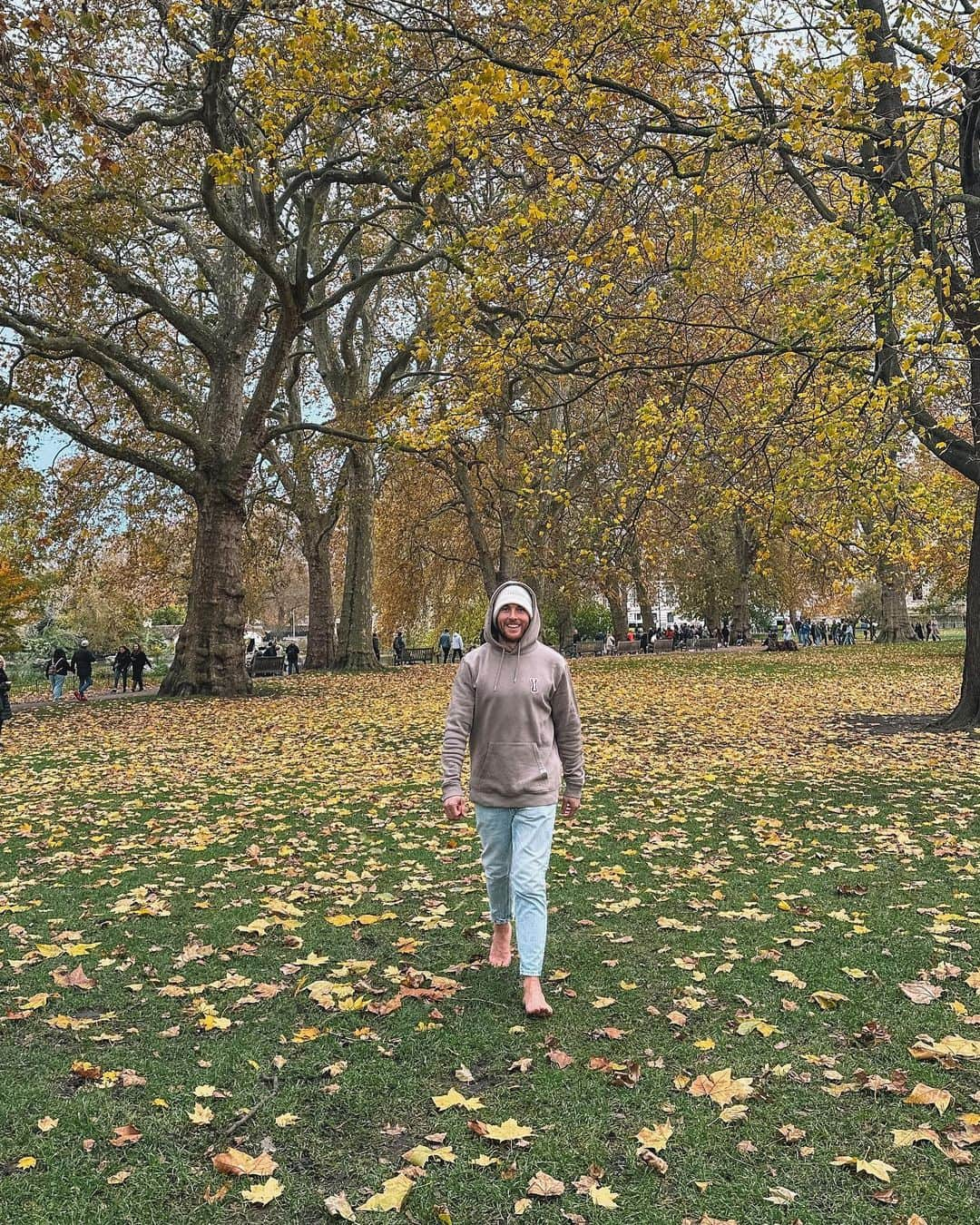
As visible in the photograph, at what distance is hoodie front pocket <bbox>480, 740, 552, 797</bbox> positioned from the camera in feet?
14.3

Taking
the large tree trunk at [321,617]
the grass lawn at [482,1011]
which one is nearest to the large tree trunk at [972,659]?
the grass lawn at [482,1011]

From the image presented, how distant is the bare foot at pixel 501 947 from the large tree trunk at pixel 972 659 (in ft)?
34.1

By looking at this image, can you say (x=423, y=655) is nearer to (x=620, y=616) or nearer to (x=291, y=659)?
(x=620, y=616)

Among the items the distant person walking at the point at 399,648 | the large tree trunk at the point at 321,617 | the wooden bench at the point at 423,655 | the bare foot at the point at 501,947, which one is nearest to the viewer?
the bare foot at the point at 501,947

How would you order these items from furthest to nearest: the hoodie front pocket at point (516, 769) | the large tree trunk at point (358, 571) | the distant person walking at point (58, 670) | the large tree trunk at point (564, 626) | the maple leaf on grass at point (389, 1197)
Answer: the large tree trunk at point (564, 626)
the large tree trunk at point (358, 571)
the distant person walking at point (58, 670)
the hoodie front pocket at point (516, 769)
the maple leaf on grass at point (389, 1197)

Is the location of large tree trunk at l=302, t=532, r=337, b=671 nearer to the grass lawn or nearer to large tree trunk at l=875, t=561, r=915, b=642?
the grass lawn

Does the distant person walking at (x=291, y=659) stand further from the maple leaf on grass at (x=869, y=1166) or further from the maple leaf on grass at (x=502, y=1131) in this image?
the maple leaf on grass at (x=869, y=1166)

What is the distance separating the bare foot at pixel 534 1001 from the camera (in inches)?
166

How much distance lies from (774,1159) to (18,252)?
634 inches

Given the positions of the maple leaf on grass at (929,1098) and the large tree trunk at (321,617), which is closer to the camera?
the maple leaf on grass at (929,1098)

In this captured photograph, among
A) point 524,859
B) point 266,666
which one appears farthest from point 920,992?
point 266,666

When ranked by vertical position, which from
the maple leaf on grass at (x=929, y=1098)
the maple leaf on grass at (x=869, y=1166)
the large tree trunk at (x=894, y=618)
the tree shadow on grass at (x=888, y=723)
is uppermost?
the large tree trunk at (x=894, y=618)

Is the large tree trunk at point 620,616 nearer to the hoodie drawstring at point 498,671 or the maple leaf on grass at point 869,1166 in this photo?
the hoodie drawstring at point 498,671

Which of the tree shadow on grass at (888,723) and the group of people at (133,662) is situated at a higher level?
the group of people at (133,662)
